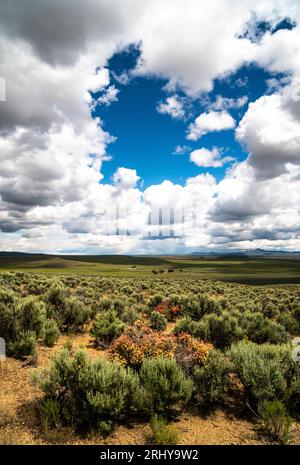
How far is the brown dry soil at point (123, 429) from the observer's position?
19.7 feet

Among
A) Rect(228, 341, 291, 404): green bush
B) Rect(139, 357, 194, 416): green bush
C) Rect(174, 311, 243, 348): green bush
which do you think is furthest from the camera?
A: Rect(174, 311, 243, 348): green bush

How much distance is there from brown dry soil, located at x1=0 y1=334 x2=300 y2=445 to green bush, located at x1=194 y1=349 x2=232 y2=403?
1.33 ft

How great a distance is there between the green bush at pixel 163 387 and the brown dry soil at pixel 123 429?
40cm

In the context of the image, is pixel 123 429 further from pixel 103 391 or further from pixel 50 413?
pixel 50 413

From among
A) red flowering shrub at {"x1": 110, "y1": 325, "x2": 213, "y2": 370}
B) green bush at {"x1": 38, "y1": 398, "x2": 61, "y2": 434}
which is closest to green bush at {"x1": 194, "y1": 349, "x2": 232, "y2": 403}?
red flowering shrub at {"x1": 110, "y1": 325, "x2": 213, "y2": 370}

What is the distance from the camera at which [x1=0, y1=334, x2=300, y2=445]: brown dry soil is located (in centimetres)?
600

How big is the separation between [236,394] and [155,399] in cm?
282

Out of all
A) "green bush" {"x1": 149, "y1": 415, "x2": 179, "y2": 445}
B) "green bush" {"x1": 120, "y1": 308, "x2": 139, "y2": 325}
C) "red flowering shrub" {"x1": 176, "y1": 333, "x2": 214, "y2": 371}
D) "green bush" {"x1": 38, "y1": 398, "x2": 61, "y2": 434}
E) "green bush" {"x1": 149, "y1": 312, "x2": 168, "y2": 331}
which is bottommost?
"green bush" {"x1": 149, "y1": 312, "x2": 168, "y2": 331}

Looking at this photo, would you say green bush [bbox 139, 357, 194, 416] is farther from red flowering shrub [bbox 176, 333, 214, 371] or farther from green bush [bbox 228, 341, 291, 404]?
green bush [bbox 228, 341, 291, 404]
